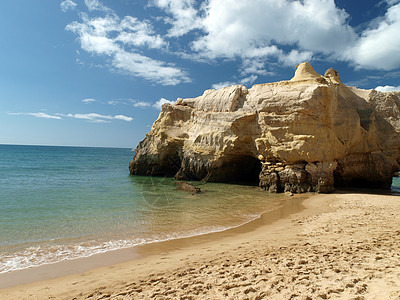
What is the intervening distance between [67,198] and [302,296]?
12.6 meters

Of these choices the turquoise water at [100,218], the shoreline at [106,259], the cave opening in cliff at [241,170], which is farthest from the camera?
the cave opening in cliff at [241,170]

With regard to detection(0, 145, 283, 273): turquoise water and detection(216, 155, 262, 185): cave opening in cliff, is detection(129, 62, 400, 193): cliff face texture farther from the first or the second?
detection(0, 145, 283, 273): turquoise water

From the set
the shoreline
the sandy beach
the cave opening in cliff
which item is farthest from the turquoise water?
the cave opening in cliff

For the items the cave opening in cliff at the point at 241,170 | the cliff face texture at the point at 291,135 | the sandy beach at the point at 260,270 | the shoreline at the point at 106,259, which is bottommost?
the shoreline at the point at 106,259

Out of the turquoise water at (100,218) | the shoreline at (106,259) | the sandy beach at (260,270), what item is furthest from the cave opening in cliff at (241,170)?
the sandy beach at (260,270)

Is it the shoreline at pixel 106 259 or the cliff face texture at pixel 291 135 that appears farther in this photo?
the cliff face texture at pixel 291 135

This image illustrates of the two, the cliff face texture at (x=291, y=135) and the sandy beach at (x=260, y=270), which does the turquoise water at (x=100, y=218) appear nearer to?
the sandy beach at (x=260, y=270)

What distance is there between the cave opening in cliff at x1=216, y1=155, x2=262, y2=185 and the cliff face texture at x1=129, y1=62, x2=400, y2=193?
0.31 ft

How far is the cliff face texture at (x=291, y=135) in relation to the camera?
14.9m

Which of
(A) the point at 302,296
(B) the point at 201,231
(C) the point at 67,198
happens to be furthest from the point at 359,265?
(C) the point at 67,198

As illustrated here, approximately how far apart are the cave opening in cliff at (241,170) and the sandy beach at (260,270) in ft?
40.7

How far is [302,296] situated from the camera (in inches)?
120

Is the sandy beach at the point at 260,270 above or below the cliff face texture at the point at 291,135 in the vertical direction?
below

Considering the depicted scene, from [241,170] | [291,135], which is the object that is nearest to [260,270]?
[291,135]
